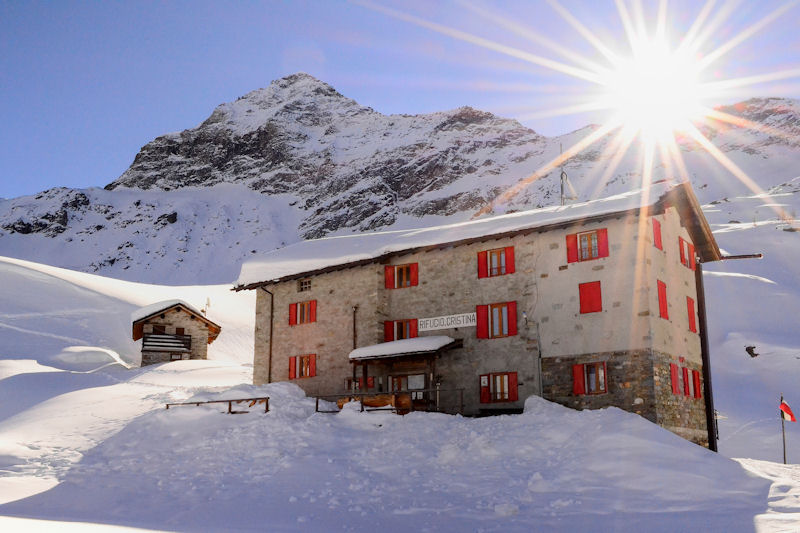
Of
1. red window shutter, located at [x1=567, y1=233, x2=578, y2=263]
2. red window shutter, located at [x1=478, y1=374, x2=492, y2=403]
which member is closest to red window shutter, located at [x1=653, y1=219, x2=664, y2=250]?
red window shutter, located at [x1=567, y1=233, x2=578, y2=263]

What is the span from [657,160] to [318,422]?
11540 cm

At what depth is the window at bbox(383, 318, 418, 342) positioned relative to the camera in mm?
28719

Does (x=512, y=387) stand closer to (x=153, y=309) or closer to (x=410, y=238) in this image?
(x=410, y=238)

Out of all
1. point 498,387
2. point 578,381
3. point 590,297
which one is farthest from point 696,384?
point 498,387

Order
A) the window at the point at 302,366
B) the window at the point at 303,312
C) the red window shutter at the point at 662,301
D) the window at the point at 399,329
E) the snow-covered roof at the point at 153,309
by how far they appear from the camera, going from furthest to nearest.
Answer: the snow-covered roof at the point at 153,309
the window at the point at 303,312
the window at the point at 302,366
the window at the point at 399,329
the red window shutter at the point at 662,301

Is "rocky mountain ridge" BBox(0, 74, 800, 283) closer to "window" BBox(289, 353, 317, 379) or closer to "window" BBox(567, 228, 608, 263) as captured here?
"window" BBox(289, 353, 317, 379)

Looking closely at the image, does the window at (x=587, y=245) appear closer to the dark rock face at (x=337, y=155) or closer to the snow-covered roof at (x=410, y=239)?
Answer: the snow-covered roof at (x=410, y=239)

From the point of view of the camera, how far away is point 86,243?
121625mm

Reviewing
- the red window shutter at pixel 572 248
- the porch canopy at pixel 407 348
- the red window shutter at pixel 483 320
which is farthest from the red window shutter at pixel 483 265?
the red window shutter at pixel 572 248

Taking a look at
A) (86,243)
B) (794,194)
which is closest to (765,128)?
(794,194)

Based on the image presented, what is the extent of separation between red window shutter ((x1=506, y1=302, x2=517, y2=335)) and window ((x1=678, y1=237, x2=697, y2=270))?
7636 mm

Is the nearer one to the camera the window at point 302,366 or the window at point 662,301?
the window at point 662,301

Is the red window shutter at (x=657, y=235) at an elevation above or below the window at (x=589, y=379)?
above

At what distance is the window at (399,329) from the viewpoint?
28.7 metres
